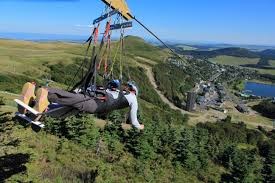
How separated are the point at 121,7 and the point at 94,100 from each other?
3.46m

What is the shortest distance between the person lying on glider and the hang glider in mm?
2391

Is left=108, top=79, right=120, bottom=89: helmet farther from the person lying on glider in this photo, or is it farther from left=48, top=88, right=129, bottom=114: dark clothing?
left=48, top=88, right=129, bottom=114: dark clothing

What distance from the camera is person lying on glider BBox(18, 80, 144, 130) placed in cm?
1351

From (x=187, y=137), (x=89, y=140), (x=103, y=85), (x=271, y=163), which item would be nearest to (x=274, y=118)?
(x=271, y=163)

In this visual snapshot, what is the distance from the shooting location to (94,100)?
14.5m

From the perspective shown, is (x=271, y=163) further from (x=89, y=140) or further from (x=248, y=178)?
(x=89, y=140)

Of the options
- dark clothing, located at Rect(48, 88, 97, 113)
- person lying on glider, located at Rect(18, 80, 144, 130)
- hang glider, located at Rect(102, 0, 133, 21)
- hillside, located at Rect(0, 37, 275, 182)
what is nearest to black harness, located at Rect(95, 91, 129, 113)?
person lying on glider, located at Rect(18, 80, 144, 130)

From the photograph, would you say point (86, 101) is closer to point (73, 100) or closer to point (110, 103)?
point (73, 100)

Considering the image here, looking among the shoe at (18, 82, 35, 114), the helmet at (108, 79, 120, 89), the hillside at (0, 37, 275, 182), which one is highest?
the helmet at (108, 79, 120, 89)

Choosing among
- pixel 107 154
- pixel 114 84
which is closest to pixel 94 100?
pixel 114 84

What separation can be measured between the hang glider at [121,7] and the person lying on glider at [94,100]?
239 centimetres

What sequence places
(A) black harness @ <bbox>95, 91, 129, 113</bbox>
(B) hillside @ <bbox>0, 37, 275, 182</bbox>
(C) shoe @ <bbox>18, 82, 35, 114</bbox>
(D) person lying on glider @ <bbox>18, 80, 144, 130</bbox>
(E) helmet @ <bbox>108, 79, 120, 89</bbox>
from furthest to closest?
1. (B) hillside @ <bbox>0, 37, 275, 182</bbox>
2. (E) helmet @ <bbox>108, 79, 120, 89</bbox>
3. (A) black harness @ <bbox>95, 91, 129, 113</bbox>
4. (C) shoe @ <bbox>18, 82, 35, 114</bbox>
5. (D) person lying on glider @ <bbox>18, 80, 144, 130</bbox>

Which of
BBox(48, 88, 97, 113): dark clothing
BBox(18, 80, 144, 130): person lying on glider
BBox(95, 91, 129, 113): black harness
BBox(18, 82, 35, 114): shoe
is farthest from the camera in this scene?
BBox(95, 91, 129, 113): black harness

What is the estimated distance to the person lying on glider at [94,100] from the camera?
13.5m
